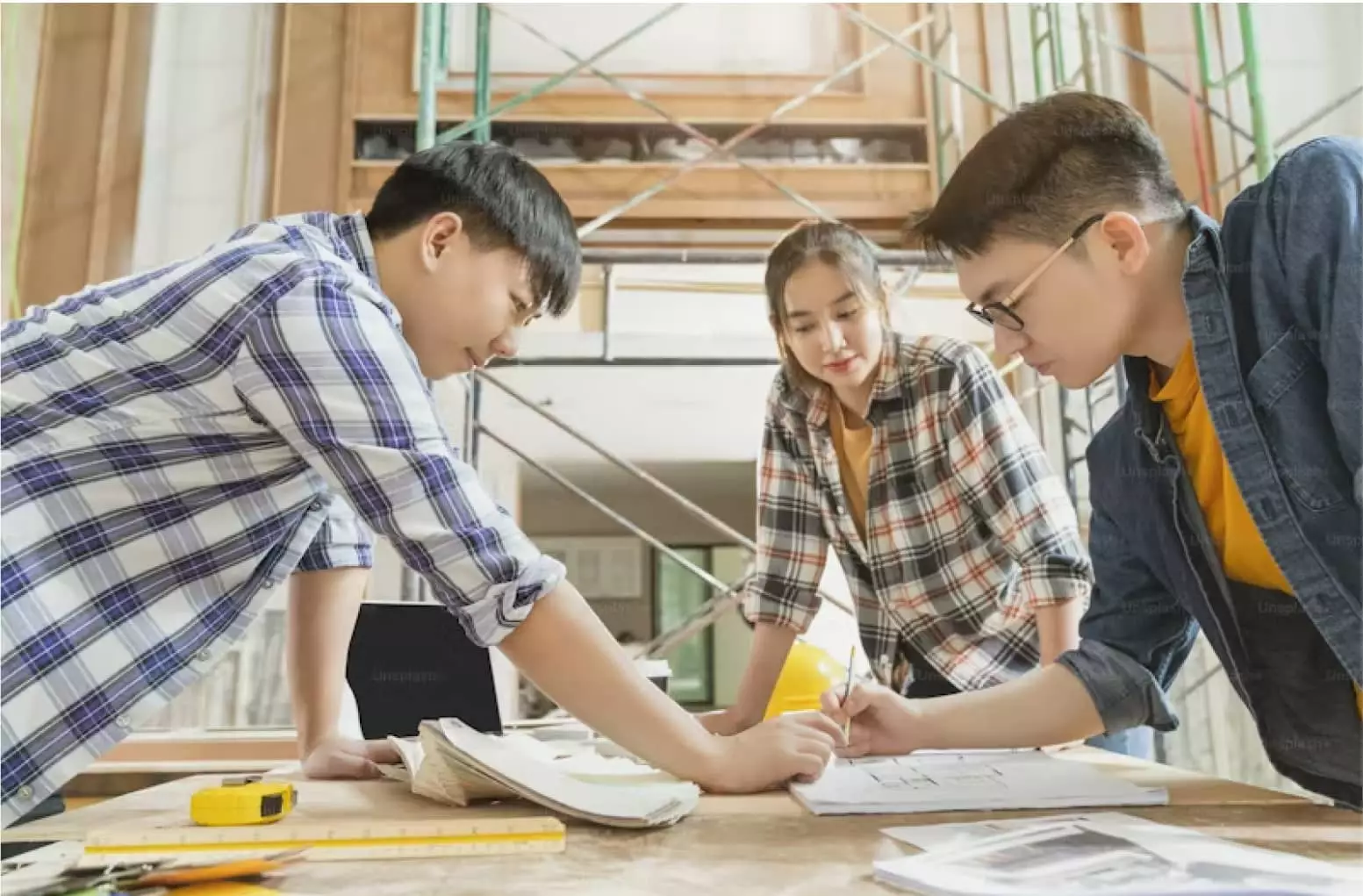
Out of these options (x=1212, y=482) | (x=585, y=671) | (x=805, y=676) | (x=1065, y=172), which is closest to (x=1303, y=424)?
(x=1212, y=482)

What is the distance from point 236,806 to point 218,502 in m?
0.25

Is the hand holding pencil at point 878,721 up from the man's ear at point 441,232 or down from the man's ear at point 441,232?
down

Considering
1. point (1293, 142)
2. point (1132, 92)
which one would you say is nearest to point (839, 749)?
point (1293, 142)

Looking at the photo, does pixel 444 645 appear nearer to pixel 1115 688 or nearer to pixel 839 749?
pixel 839 749

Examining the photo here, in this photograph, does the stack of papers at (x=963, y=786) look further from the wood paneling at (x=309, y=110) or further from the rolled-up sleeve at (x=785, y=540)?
the wood paneling at (x=309, y=110)

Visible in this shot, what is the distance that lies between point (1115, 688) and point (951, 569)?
37 cm

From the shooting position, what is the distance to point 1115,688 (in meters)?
A: 0.83

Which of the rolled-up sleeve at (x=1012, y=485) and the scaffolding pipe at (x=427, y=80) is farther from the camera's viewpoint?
the scaffolding pipe at (x=427, y=80)

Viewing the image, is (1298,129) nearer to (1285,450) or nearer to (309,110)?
(1285,450)

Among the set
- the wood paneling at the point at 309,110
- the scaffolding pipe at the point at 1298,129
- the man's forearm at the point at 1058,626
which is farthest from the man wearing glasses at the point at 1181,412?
the wood paneling at the point at 309,110

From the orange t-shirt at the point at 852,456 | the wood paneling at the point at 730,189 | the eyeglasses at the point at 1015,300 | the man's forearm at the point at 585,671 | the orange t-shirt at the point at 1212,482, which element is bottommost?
the man's forearm at the point at 585,671

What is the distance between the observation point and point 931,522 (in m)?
1.20

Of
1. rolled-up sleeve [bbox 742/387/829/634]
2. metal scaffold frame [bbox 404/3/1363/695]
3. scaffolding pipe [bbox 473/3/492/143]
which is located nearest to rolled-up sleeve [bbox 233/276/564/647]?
rolled-up sleeve [bbox 742/387/829/634]

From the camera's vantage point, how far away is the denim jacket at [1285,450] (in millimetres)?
588
